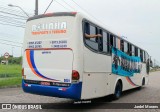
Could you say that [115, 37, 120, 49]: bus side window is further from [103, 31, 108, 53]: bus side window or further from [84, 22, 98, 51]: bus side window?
[84, 22, 98, 51]: bus side window

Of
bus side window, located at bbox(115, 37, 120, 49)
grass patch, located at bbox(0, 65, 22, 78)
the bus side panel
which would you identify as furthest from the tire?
grass patch, located at bbox(0, 65, 22, 78)

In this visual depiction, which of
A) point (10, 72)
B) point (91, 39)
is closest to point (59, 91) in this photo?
point (91, 39)

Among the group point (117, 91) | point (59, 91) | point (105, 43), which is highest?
point (105, 43)

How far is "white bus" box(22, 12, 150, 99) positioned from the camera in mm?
9273

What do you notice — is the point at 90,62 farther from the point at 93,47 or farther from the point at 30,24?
the point at 30,24

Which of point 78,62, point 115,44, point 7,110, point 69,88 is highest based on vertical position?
point 115,44

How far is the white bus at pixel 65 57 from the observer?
30.4ft

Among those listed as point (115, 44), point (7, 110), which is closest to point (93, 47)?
point (115, 44)

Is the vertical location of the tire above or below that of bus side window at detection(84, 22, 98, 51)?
below

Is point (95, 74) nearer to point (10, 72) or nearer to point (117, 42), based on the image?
point (117, 42)

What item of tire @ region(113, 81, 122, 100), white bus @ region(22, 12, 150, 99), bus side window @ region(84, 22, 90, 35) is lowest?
tire @ region(113, 81, 122, 100)

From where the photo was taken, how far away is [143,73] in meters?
19.5

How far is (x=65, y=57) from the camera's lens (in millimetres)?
9430

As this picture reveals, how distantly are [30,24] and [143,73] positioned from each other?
11018mm
